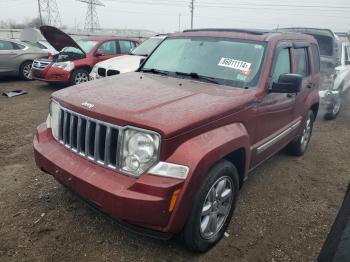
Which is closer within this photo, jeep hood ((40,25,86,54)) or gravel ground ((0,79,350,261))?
gravel ground ((0,79,350,261))

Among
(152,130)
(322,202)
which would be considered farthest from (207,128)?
(322,202)

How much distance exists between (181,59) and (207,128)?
1559 millimetres

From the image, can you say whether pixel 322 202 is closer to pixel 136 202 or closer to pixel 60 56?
pixel 136 202

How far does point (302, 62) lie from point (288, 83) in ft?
4.95

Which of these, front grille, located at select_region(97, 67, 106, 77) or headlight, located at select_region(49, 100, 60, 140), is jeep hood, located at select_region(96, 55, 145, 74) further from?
headlight, located at select_region(49, 100, 60, 140)

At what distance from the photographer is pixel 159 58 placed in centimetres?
433

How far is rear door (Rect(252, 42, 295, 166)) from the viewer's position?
3.61 metres

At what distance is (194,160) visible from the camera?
8.05 feet

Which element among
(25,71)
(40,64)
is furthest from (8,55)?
(40,64)

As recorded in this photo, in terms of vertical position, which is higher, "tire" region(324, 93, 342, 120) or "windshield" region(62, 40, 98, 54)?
"windshield" region(62, 40, 98, 54)

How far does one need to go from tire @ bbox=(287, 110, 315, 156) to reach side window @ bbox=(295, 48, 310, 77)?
757 mm

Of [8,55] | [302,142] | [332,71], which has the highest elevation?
[332,71]

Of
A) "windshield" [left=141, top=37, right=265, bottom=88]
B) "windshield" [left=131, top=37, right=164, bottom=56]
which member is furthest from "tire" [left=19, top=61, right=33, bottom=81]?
"windshield" [left=141, top=37, right=265, bottom=88]

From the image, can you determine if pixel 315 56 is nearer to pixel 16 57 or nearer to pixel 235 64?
pixel 235 64
